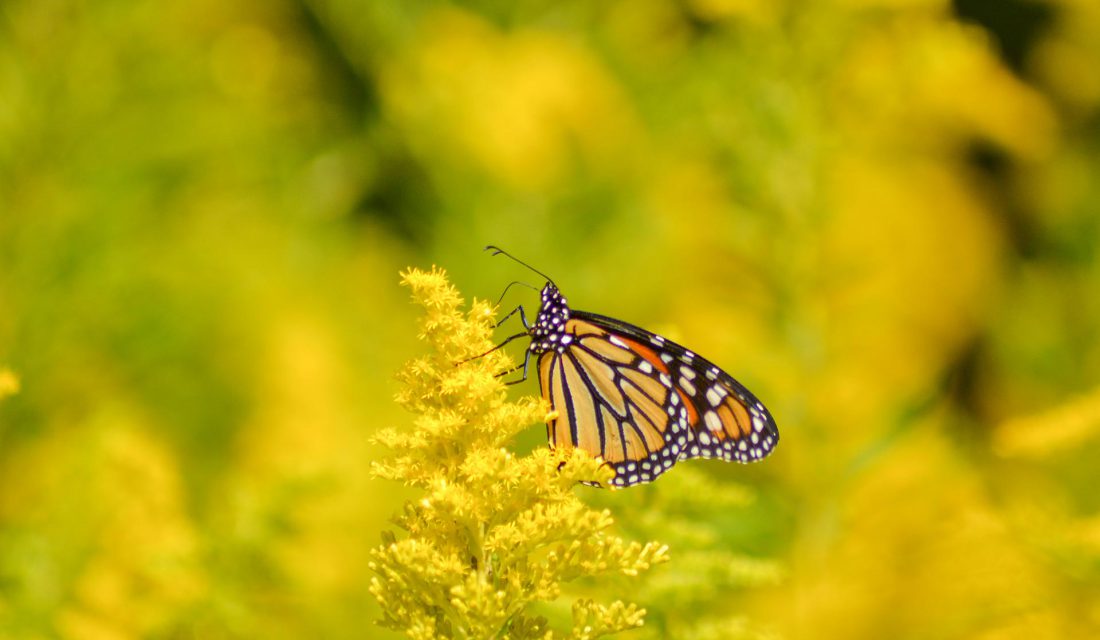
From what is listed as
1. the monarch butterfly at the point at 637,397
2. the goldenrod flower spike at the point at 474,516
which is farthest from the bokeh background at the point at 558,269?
the goldenrod flower spike at the point at 474,516

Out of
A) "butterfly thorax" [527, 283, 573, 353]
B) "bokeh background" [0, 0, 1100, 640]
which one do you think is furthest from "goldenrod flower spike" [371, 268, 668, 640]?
"butterfly thorax" [527, 283, 573, 353]

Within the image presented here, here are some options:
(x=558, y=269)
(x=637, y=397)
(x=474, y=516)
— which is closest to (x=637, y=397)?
(x=637, y=397)

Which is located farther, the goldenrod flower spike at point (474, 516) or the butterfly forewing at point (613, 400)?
the butterfly forewing at point (613, 400)

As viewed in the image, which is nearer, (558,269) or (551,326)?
(551,326)

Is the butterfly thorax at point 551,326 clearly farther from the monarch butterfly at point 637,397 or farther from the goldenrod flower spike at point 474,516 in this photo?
the goldenrod flower spike at point 474,516

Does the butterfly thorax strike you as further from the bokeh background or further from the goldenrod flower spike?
the goldenrod flower spike

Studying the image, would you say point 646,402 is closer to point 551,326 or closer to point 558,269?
point 551,326
